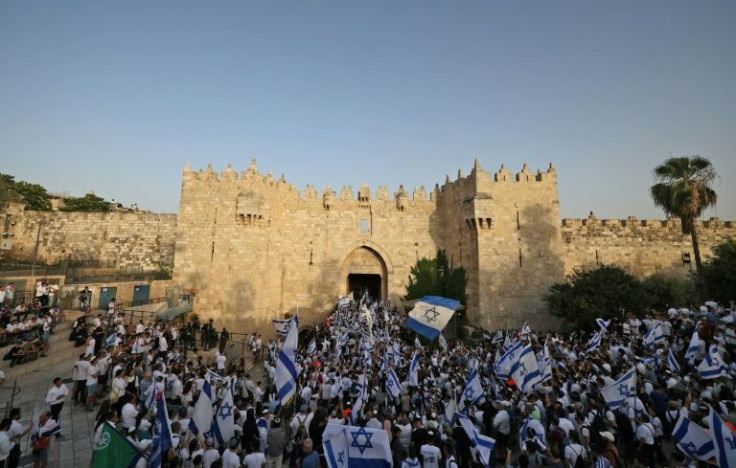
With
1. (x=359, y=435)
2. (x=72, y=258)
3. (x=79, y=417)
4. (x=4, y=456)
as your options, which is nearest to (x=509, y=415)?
(x=359, y=435)

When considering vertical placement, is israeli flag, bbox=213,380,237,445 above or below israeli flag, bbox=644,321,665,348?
below

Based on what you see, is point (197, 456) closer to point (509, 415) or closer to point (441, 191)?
point (509, 415)

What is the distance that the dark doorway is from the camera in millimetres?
24188

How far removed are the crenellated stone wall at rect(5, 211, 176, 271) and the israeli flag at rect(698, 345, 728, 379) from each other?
28.8m

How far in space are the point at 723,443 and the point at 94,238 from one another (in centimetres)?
3228

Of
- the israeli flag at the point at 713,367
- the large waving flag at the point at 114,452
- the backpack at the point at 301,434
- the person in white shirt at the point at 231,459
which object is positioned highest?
the israeli flag at the point at 713,367

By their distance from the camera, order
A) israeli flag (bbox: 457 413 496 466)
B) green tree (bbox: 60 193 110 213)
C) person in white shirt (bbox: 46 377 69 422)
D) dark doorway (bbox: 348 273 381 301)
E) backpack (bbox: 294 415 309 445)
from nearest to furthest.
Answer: israeli flag (bbox: 457 413 496 466), backpack (bbox: 294 415 309 445), person in white shirt (bbox: 46 377 69 422), dark doorway (bbox: 348 273 381 301), green tree (bbox: 60 193 110 213)

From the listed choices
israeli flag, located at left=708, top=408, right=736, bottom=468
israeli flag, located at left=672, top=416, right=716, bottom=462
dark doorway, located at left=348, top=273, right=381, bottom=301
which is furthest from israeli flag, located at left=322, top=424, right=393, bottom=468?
dark doorway, located at left=348, top=273, right=381, bottom=301

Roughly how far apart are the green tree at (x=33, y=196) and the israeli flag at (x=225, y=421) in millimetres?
38417

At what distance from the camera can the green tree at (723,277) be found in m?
14.9

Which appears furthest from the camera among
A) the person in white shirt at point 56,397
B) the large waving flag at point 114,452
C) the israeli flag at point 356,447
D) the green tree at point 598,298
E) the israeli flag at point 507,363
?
the green tree at point 598,298

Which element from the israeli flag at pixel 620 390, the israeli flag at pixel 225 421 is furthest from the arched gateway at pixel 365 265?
the israeli flag at pixel 620 390

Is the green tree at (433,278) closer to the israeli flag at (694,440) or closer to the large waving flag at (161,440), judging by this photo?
the israeli flag at (694,440)

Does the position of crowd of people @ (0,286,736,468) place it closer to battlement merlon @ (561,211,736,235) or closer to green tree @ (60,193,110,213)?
battlement merlon @ (561,211,736,235)
